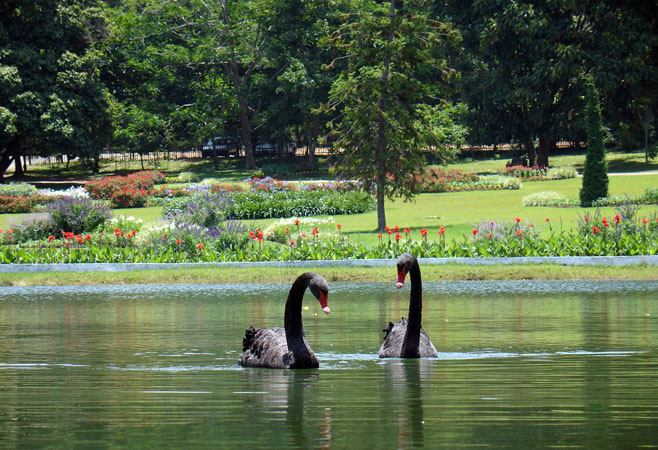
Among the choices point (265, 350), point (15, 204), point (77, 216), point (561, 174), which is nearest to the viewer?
point (265, 350)

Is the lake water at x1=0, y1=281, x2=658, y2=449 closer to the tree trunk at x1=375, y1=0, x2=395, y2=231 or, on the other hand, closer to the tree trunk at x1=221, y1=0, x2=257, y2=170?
the tree trunk at x1=375, y1=0, x2=395, y2=231

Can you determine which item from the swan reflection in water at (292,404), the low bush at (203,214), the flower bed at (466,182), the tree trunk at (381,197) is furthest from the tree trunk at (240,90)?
the swan reflection in water at (292,404)

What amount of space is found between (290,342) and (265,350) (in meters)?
0.49

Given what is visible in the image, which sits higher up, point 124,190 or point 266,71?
point 266,71

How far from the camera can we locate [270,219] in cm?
3462

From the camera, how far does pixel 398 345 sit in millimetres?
9867

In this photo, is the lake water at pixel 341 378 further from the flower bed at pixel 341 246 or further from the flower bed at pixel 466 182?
the flower bed at pixel 466 182

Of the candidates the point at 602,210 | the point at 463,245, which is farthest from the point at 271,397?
the point at 602,210

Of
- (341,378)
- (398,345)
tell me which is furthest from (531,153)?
(341,378)

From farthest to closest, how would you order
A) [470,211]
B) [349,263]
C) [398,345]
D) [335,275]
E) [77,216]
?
[470,211]
[77,216]
[349,263]
[335,275]
[398,345]

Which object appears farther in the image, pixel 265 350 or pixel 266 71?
pixel 266 71

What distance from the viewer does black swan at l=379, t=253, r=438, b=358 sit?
9.58 meters

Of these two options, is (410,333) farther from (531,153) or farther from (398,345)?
(531,153)

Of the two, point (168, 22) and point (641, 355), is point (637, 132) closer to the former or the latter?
point (168, 22)
